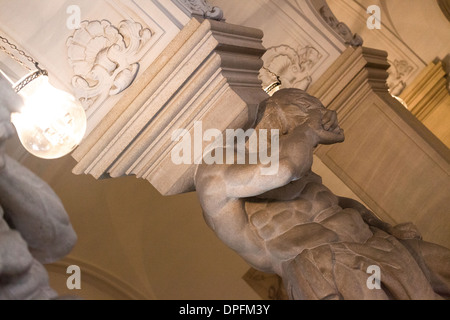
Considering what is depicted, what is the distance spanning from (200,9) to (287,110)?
89 centimetres

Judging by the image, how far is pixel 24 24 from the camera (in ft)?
13.9

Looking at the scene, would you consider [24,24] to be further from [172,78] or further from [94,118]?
[172,78]

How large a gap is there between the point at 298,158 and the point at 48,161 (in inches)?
133

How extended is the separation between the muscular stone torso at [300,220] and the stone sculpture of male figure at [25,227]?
1292 mm

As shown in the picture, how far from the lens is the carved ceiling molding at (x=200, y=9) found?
407 cm

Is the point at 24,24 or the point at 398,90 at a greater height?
the point at 398,90

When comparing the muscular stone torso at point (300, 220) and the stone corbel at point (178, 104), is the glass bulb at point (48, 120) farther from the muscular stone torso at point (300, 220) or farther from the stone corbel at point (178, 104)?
the muscular stone torso at point (300, 220)

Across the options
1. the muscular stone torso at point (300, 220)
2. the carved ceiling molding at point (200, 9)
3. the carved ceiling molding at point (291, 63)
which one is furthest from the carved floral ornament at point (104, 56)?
the carved ceiling molding at point (291, 63)

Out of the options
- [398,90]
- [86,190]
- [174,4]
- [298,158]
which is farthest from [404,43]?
[298,158]

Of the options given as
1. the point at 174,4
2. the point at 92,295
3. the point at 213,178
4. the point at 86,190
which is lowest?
the point at 92,295

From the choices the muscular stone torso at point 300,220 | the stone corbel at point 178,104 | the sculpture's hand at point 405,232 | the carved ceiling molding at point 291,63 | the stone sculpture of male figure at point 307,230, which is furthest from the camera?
the carved ceiling molding at point 291,63

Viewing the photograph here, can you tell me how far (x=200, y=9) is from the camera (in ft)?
13.5
